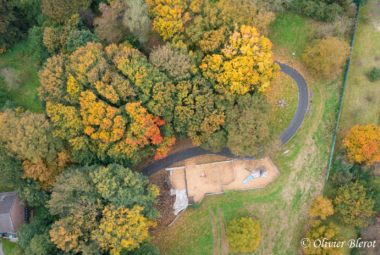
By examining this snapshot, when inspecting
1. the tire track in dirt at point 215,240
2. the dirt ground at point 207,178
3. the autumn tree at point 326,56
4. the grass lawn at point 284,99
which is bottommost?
the tire track in dirt at point 215,240

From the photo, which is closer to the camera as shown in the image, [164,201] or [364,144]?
[364,144]

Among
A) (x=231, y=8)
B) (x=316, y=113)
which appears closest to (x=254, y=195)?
(x=316, y=113)

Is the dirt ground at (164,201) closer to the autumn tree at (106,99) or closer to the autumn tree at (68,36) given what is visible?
the autumn tree at (106,99)

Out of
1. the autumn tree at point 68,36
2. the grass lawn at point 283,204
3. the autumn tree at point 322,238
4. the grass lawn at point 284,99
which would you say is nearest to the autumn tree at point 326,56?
the grass lawn at point 283,204

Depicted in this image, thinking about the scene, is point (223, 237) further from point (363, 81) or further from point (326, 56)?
point (363, 81)

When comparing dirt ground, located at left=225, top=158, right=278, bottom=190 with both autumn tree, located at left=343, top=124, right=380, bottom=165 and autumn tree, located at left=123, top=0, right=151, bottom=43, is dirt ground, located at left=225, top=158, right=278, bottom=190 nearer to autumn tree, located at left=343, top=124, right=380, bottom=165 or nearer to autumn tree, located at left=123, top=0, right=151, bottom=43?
autumn tree, located at left=343, top=124, right=380, bottom=165

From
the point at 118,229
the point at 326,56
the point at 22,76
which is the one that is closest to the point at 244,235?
the point at 118,229

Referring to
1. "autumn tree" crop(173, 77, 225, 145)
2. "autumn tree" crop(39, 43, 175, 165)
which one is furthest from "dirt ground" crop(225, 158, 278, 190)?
"autumn tree" crop(39, 43, 175, 165)
